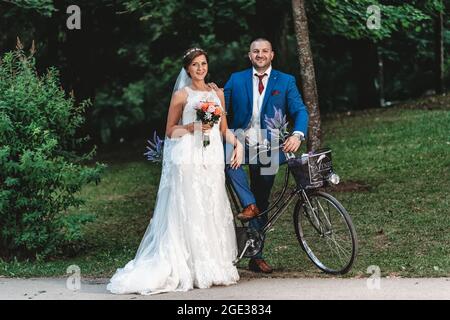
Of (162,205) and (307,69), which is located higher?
(307,69)

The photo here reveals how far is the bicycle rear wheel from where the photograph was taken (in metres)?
8.03

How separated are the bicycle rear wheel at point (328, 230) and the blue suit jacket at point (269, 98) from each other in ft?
1.80

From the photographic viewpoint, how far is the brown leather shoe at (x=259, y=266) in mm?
8734

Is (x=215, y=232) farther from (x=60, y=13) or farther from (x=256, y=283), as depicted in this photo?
(x=60, y=13)

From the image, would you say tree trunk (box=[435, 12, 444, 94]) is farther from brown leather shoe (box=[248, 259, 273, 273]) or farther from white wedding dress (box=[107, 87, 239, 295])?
white wedding dress (box=[107, 87, 239, 295])

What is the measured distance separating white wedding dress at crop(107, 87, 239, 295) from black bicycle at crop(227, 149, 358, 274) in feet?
0.86

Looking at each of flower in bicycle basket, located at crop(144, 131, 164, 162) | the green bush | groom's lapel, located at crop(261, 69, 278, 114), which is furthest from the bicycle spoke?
the green bush

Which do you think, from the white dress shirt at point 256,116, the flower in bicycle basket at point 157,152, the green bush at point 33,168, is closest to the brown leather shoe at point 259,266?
the white dress shirt at point 256,116

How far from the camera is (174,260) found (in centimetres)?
810

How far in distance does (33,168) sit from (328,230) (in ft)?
12.0

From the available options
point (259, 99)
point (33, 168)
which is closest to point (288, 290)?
point (259, 99)

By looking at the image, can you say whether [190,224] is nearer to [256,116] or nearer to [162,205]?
[162,205]

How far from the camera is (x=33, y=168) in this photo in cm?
1030

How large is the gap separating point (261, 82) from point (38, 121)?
3013 mm
